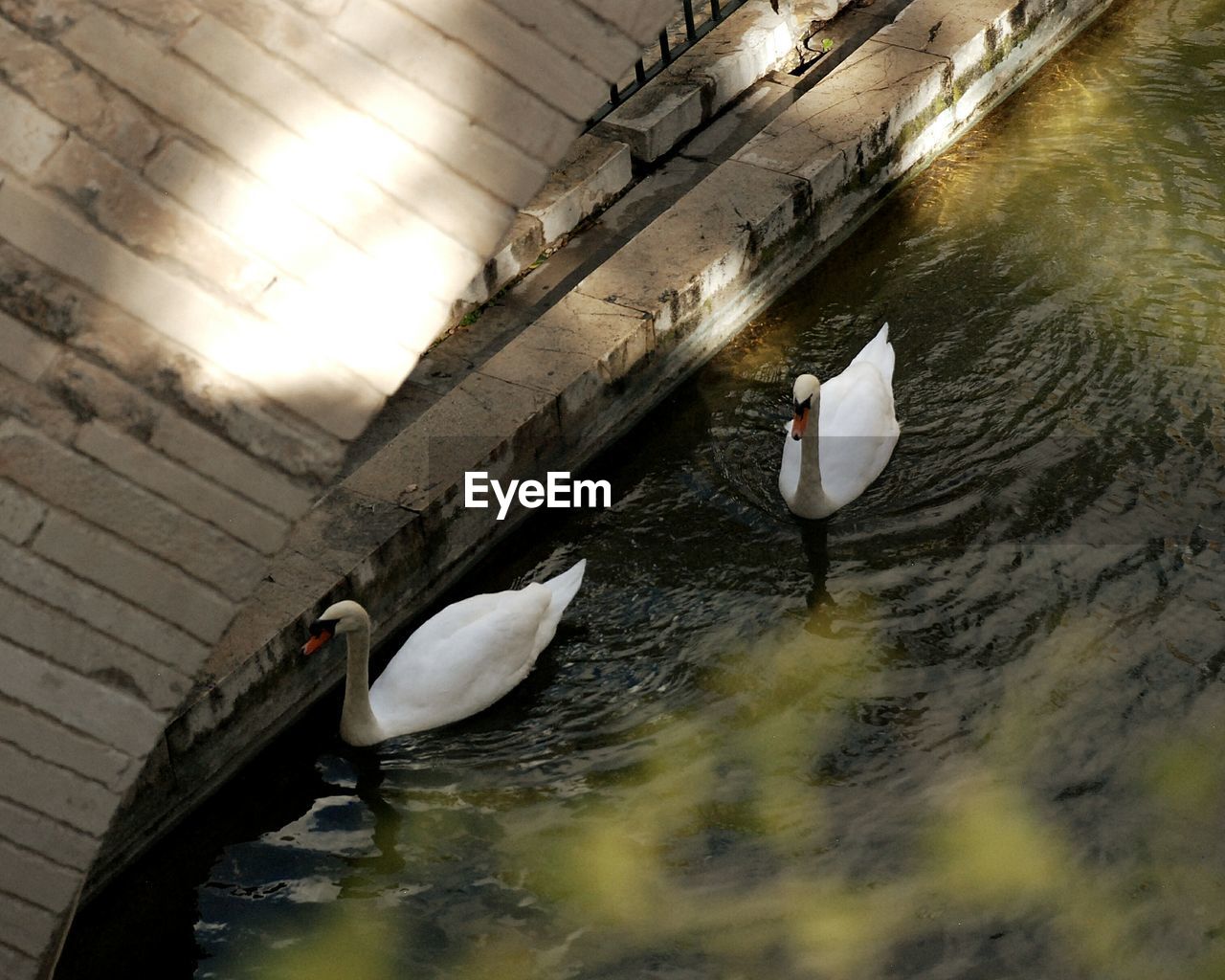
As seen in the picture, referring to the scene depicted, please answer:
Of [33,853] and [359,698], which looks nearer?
[33,853]

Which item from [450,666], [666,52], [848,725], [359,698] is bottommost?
[848,725]

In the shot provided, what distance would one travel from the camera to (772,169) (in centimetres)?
774

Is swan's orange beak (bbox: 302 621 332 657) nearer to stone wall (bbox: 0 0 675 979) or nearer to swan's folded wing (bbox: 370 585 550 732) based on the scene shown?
swan's folded wing (bbox: 370 585 550 732)

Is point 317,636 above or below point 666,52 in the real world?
below

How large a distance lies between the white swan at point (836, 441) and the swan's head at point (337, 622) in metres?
1.87

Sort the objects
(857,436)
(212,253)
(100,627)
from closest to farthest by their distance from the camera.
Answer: (212,253) → (100,627) → (857,436)

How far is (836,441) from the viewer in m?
6.60

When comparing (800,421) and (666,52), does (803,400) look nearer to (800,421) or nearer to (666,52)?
(800,421)

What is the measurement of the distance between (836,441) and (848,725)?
4.40ft

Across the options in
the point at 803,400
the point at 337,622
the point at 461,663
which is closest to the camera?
the point at 337,622

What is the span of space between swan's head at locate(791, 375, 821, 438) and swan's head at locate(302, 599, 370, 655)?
73.6 inches

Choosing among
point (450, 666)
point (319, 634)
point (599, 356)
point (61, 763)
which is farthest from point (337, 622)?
point (61, 763)

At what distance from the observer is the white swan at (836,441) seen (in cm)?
638

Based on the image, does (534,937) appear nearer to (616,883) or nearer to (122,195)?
(616,883)
